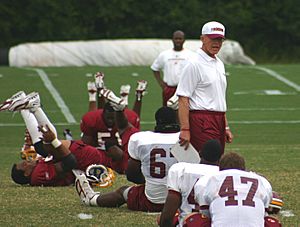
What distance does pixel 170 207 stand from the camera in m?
7.71

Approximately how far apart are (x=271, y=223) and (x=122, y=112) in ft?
16.9

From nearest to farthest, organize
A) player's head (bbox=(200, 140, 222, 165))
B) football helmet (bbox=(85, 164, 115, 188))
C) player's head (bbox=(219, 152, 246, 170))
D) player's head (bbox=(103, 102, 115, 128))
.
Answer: player's head (bbox=(219, 152, 246, 170)) → player's head (bbox=(200, 140, 222, 165)) → football helmet (bbox=(85, 164, 115, 188)) → player's head (bbox=(103, 102, 115, 128))

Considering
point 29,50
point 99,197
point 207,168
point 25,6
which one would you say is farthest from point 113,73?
point 207,168

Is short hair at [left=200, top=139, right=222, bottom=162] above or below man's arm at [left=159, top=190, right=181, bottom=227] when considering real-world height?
above

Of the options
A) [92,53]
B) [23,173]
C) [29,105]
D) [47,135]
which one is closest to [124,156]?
[23,173]

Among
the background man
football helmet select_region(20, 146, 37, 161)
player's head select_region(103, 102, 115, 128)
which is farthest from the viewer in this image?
the background man

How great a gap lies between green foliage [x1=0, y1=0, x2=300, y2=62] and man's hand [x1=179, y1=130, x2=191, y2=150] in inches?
1004

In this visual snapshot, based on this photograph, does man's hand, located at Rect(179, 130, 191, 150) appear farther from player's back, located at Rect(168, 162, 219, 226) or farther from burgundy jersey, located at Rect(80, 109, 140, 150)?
burgundy jersey, located at Rect(80, 109, 140, 150)

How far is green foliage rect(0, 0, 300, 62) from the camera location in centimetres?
3469

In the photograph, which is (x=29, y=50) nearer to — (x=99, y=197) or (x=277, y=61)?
(x=277, y=61)

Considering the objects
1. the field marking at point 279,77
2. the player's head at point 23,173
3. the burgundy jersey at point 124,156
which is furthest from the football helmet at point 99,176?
the field marking at point 279,77

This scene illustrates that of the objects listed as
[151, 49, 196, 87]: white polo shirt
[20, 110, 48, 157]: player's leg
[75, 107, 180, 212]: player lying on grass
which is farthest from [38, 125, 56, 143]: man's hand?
[151, 49, 196, 87]: white polo shirt

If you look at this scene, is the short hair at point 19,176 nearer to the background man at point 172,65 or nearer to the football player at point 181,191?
the football player at point 181,191

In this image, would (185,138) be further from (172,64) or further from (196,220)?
(172,64)
